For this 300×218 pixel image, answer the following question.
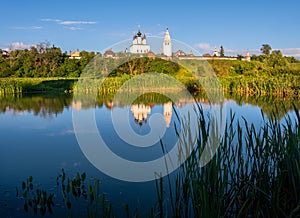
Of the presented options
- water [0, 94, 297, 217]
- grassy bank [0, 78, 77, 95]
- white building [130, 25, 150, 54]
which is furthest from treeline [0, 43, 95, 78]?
water [0, 94, 297, 217]

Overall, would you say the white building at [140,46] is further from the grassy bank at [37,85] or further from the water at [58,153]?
the grassy bank at [37,85]

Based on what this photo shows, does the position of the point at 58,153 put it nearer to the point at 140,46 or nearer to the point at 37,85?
the point at 140,46

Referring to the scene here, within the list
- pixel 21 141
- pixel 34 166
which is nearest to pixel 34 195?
pixel 34 166

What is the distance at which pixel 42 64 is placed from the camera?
32.8 metres

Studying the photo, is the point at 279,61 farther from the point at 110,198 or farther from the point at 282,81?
the point at 110,198

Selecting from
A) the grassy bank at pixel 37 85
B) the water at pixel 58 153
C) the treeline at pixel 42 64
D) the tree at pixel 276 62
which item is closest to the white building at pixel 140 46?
the water at pixel 58 153

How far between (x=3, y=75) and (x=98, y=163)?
92.8ft

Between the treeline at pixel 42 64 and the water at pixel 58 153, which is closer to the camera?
the water at pixel 58 153

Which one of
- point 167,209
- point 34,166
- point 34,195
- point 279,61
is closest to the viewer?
point 167,209

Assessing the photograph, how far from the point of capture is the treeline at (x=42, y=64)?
104ft

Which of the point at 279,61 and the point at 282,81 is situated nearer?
the point at 282,81

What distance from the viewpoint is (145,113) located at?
12508 mm

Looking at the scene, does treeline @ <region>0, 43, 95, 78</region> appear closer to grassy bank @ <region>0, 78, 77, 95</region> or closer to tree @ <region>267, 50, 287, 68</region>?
grassy bank @ <region>0, 78, 77, 95</region>

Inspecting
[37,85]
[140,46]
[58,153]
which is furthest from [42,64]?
[58,153]
